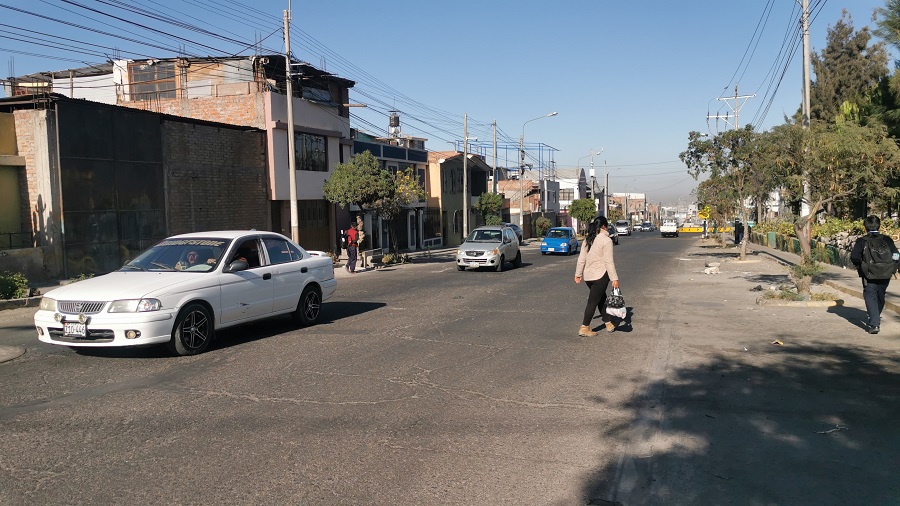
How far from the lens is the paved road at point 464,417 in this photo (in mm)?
4898

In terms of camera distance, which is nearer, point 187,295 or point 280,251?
point 187,295

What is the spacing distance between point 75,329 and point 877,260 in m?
11.0

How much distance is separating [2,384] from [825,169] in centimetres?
1458

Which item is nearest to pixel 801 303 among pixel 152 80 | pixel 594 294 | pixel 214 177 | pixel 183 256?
pixel 594 294

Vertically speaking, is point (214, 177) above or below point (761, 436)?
above

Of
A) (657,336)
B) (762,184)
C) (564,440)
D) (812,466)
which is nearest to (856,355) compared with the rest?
(657,336)

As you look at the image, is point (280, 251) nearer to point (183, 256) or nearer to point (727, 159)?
point (183, 256)

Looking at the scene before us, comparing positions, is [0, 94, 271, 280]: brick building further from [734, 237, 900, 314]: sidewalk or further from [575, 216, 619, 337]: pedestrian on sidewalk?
[734, 237, 900, 314]: sidewalk

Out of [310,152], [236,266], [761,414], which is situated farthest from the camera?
[310,152]

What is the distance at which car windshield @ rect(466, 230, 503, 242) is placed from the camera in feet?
87.2

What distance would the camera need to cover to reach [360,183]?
1049 inches

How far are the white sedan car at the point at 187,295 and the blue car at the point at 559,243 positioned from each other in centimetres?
2841

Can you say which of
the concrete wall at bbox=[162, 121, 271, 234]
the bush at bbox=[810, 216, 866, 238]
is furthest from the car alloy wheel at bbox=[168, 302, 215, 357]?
the bush at bbox=[810, 216, 866, 238]

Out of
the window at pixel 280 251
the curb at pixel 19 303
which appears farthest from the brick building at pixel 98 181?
the window at pixel 280 251
